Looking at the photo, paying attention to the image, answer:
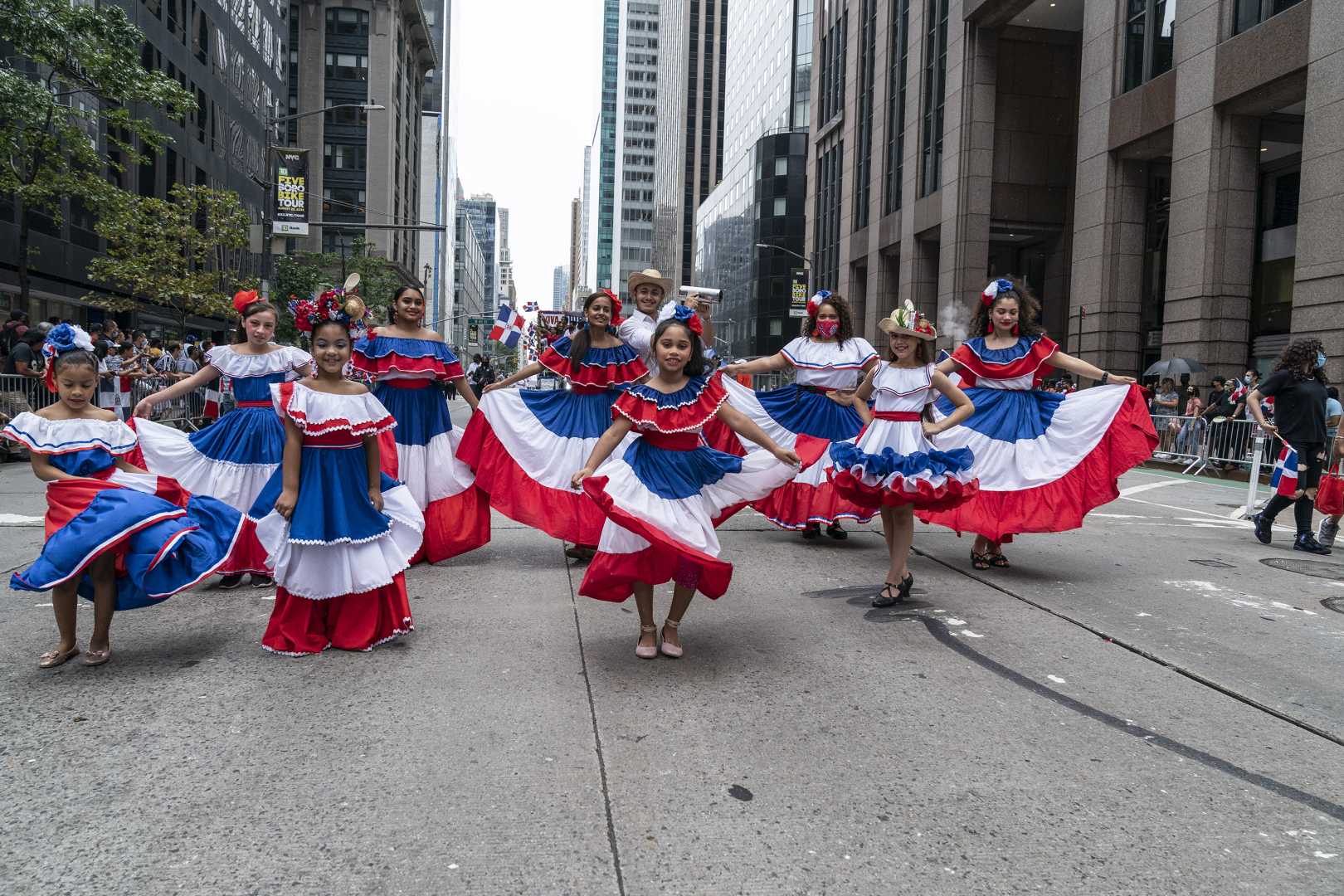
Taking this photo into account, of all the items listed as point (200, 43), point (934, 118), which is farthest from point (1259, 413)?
point (200, 43)

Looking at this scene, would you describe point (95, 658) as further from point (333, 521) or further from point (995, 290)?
point (995, 290)

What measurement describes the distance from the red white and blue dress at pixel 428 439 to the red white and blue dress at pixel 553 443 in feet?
0.70

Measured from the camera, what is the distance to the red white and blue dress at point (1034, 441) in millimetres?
7266

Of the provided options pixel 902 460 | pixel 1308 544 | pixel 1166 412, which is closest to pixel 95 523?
pixel 902 460

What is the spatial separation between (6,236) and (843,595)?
3016cm

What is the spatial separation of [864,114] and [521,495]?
43296 mm

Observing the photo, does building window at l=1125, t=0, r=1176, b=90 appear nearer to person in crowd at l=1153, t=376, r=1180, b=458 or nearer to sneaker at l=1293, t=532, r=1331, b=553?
person in crowd at l=1153, t=376, r=1180, b=458

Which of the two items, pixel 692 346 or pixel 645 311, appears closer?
pixel 692 346

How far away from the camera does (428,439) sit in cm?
754

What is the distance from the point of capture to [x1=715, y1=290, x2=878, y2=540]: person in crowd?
831 centimetres

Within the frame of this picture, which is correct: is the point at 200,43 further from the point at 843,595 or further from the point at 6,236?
the point at 843,595

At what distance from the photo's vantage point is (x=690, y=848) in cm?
297

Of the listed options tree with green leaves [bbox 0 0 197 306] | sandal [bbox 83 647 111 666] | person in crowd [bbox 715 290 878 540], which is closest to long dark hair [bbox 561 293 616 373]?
person in crowd [bbox 715 290 878 540]

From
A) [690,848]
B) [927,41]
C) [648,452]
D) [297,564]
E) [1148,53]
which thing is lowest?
[690,848]
